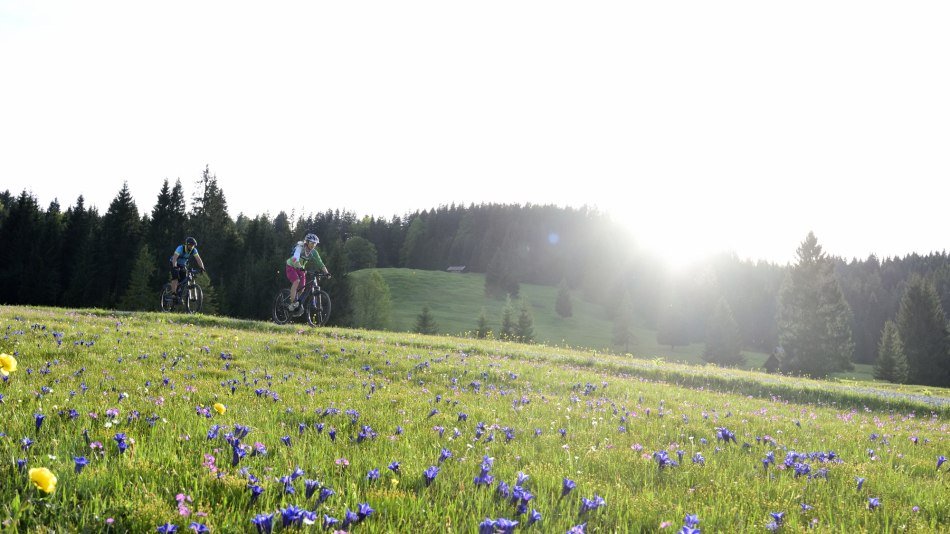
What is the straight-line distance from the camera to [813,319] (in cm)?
6294

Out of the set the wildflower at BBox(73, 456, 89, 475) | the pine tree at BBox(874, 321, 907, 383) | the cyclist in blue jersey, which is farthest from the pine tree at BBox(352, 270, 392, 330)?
the wildflower at BBox(73, 456, 89, 475)

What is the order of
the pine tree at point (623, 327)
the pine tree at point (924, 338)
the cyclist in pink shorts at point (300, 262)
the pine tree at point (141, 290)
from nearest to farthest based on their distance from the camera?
1. the cyclist in pink shorts at point (300, 262)
2. the pine tree at point (141, 290)
3. the pine tree at point (924, 338)
4. the pine tree at point (623, 327)

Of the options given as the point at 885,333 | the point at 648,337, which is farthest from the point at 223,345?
the point at 648,337

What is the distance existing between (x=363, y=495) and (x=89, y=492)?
1.65m

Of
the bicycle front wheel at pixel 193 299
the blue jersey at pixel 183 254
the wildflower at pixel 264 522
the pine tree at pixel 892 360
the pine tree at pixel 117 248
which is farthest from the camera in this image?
the pine tree at pixel 117 248

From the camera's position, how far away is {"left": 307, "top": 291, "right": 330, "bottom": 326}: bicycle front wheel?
21734 millimetres

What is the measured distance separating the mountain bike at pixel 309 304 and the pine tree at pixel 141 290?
5592cm

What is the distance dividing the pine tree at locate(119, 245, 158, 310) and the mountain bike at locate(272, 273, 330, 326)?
55.9 metres

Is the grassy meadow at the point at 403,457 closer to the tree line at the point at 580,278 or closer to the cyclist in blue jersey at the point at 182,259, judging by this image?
the cyclist in blue jersey at the point at 182,259

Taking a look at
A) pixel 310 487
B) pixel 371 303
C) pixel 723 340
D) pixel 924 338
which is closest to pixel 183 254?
pixel 310 487

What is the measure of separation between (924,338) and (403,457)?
89363mm

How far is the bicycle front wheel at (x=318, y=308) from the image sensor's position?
856 inches

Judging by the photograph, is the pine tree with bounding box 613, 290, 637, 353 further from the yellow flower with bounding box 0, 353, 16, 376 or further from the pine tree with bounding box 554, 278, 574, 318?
the yellow flower with bounding box 0, 353, 16, 376

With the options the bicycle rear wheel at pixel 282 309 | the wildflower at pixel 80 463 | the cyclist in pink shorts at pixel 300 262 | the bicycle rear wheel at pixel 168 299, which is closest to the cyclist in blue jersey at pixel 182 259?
the bicycle rear wheel at pixel 168 299
